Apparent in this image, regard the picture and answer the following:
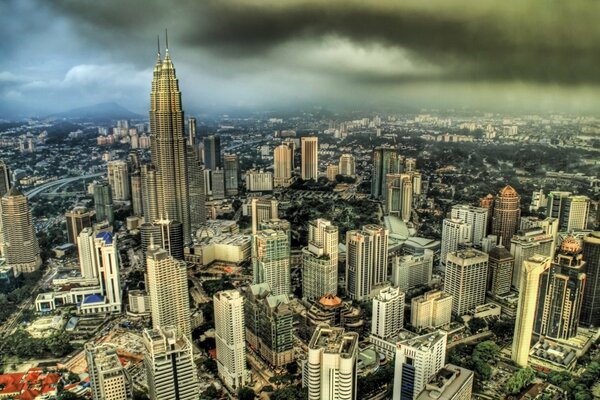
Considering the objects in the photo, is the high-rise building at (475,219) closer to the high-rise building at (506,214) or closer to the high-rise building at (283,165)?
the high-rise building at (506,214)

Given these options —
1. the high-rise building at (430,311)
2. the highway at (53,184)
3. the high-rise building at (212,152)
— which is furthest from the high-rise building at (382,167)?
the highway at (53,184)

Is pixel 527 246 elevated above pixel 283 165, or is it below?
below

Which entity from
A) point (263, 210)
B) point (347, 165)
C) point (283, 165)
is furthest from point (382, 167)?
point (283, 165)

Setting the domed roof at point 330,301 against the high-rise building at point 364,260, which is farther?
the high-rise building at point 364,260

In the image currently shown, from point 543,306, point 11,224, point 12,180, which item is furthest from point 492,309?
point 12,180

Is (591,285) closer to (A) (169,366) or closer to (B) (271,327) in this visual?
(B) (271,327)

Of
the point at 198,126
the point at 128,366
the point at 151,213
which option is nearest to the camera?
the point at 128,366

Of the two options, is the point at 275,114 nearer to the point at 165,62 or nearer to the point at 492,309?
the point at 165,62
